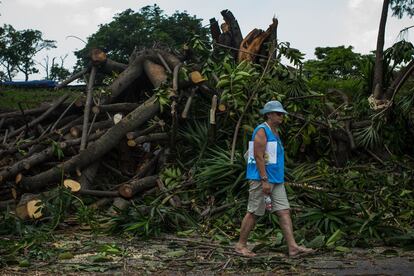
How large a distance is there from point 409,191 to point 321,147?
2.60m

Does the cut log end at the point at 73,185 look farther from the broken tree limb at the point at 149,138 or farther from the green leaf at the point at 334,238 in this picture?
the green leaf at the point at 334,238

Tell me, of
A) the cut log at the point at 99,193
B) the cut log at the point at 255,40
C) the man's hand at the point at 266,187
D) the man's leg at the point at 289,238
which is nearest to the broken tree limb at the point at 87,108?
the cut log at the point at 99,193

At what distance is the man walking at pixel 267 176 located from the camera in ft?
23.5

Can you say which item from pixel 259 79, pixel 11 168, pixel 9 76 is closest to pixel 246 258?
pixel 259 79

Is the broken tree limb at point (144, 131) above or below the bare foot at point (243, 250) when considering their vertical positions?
above

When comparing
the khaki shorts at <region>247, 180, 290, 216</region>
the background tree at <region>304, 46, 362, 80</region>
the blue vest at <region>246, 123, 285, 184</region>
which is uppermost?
the background tree at <region>304, 46, 362, 80</region>

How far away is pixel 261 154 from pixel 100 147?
14.8 ft

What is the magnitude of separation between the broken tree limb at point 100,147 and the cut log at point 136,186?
0.81 meters

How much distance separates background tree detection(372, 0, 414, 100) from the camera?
43.6ft

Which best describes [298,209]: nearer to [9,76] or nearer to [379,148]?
[379,148]

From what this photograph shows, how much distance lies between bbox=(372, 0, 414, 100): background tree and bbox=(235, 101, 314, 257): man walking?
6.43m

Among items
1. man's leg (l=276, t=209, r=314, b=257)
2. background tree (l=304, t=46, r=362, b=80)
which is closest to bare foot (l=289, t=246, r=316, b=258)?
man's leg (l=276, t=209, r=314, b=257)

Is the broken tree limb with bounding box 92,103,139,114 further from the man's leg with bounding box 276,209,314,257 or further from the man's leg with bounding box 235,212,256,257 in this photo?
the man's leg with bounding box 276,209,314,257

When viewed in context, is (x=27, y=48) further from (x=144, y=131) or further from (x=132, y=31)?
(x=144, y=131)
